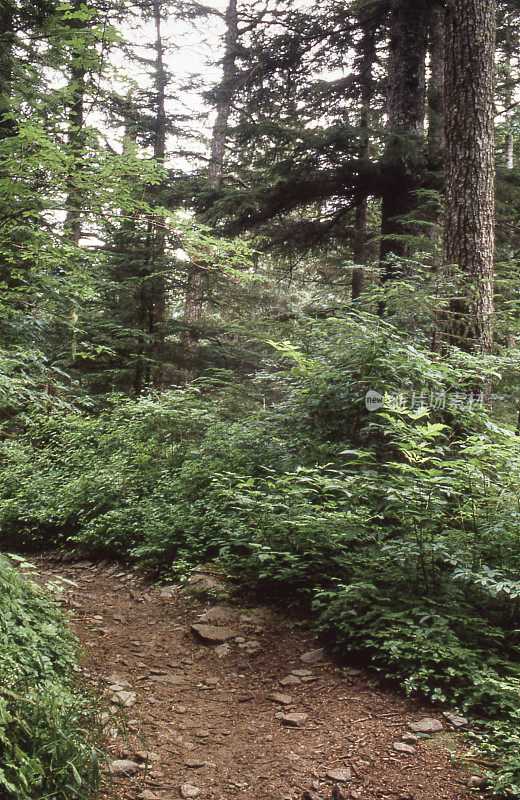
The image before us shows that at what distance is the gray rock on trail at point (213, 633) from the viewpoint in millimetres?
4059

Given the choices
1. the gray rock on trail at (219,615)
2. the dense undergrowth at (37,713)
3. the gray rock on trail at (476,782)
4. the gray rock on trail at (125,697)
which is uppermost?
the dense undergrowth at (37,713)

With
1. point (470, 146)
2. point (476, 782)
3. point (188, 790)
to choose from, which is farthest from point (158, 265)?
point (476, 782)

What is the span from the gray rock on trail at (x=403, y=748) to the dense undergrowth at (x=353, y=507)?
331 mm

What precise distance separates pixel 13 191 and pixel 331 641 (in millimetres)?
4467

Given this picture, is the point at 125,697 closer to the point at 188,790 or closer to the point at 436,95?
the point at 188,790

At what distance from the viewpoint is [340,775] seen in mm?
2393

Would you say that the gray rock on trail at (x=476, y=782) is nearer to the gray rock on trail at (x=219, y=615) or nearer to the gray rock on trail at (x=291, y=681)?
the gray rock on trail at (x=291, y=681)

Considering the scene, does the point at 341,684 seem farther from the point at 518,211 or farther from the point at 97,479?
the point at 518,211

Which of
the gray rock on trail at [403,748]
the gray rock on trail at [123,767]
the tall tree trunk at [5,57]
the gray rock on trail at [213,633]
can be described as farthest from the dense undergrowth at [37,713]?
the tall tree trunk at [5,57]

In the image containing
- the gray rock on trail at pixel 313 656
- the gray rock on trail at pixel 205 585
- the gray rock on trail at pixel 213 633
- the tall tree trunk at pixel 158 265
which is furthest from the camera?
the tall tree trunk at pixel 158 265

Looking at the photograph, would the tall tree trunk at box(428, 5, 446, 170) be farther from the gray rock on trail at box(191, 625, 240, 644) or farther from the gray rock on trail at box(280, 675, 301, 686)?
the gray rock on trail at box(280, 675, 301, 686)

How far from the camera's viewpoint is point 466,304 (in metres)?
5.98

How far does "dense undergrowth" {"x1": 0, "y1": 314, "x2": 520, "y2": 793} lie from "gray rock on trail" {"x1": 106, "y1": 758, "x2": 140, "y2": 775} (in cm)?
155

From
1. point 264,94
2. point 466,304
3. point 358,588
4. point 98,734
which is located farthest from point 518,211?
point 98,734
